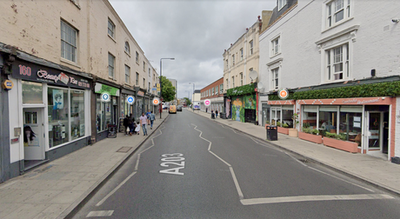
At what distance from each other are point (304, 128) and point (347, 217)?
9.73 meters

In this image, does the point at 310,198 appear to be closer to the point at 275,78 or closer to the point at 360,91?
the point at 360,91

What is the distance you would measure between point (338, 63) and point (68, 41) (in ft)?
46.1

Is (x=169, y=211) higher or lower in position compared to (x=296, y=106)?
lower

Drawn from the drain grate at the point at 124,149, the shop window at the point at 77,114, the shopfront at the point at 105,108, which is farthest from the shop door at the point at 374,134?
the shop window at the point at 77,114

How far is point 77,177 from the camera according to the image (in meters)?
5.61

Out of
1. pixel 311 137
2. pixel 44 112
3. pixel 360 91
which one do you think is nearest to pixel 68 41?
pixel 44 112

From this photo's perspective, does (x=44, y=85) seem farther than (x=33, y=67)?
Yes

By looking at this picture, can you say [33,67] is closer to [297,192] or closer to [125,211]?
[125,211]

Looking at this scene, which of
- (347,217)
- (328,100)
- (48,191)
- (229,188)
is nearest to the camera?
(347,217)

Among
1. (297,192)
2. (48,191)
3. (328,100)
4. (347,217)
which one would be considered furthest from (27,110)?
(328,100)

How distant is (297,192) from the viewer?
4.89 m

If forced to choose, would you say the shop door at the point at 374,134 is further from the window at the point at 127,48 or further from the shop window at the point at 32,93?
the window at the point at 127,48

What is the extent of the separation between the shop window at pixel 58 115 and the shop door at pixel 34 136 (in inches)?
15.4

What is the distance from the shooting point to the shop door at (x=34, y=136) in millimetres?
6754
